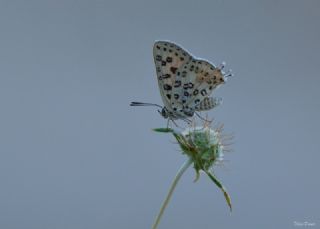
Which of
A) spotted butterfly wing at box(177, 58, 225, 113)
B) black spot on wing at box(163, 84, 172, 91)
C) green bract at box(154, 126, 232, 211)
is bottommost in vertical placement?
green bract at box(154, 126, 232, 211)

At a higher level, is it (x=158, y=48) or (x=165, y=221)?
(x=158, y=48)

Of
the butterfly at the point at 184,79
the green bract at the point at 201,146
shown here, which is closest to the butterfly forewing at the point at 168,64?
the butterfly at the point at 184,79

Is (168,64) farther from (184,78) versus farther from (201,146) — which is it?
(201,146)

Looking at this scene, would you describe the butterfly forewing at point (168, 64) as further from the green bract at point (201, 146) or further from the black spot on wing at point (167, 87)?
the green bract at point (201, 146)

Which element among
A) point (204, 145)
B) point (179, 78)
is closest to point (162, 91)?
point (179, 78)

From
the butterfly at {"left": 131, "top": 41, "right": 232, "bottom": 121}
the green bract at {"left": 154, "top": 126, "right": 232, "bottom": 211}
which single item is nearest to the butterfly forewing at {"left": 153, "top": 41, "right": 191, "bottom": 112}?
the butterfly at {"left": 131, "top": 41, "right": 232, "bottom": 121}

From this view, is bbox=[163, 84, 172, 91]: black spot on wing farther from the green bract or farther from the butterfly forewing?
the green bract

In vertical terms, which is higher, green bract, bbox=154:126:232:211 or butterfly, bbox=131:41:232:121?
butterfly, bbox=131:41:232:121

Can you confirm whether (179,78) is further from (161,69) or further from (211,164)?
(211,164)
